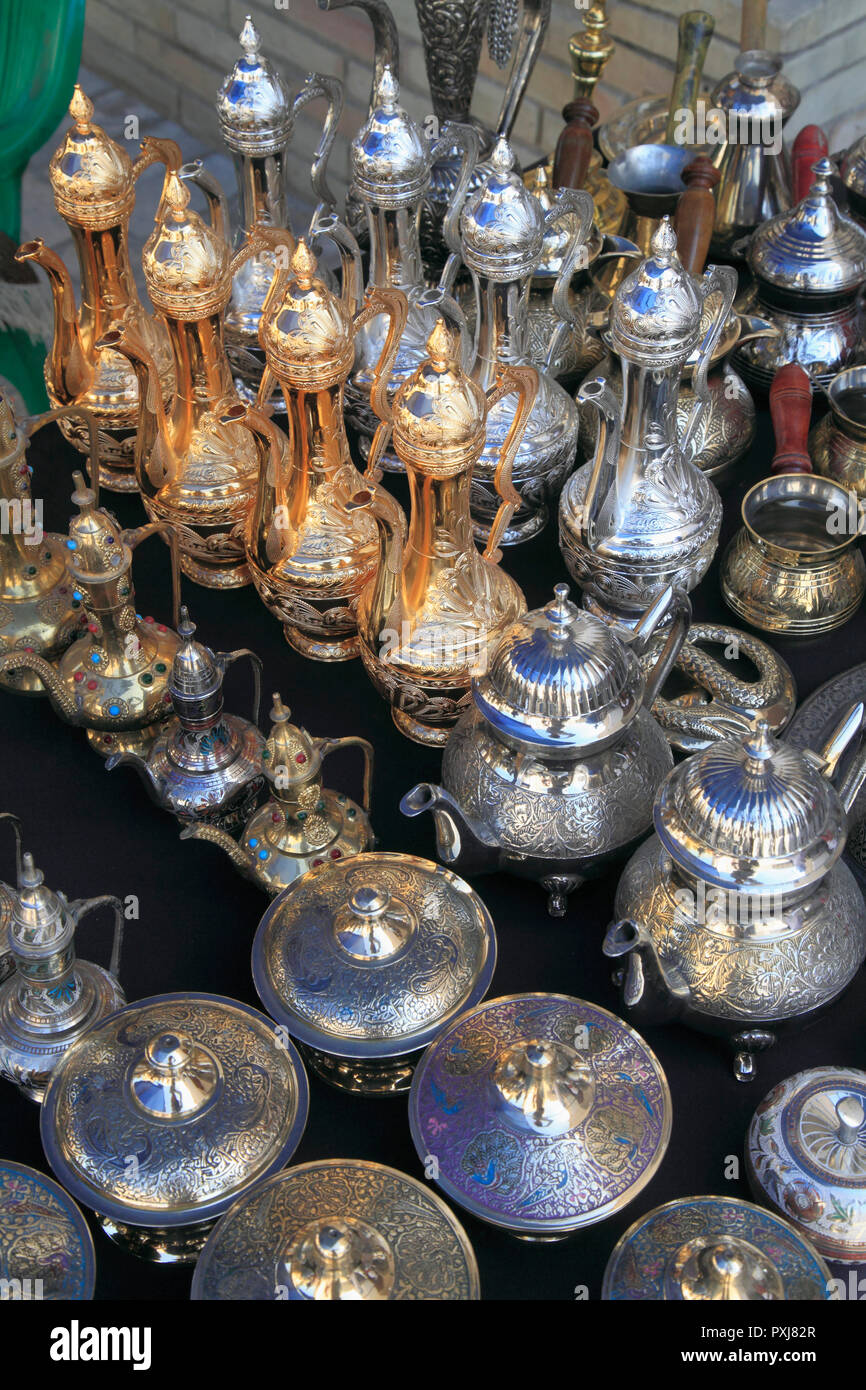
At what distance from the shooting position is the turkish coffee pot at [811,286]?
1.74m

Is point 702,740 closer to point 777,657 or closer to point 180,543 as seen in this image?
point 777,657

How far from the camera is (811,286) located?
1.74m

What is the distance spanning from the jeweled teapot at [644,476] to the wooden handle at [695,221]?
0.23 meters

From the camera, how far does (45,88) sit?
2.35 meters

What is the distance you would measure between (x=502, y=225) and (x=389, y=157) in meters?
0.20

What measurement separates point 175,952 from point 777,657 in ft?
2.39

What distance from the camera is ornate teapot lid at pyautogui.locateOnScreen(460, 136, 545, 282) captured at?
1.47m

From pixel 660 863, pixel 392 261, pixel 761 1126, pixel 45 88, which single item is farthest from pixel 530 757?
pixel 45 88

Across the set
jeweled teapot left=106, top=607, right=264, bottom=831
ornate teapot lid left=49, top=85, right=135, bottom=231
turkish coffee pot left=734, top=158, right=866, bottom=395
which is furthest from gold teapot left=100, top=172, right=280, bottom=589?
turkish coffee pot left=734, top=158, right=866, bottom=395

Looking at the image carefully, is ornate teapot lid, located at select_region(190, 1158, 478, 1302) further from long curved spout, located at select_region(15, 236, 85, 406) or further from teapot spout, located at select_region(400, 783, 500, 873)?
long curved spout, located at select_region(15, 236, 85, 406)

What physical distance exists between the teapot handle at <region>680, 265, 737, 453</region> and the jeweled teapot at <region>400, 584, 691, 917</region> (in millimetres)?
300

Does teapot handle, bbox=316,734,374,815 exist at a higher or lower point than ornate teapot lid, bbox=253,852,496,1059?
higher

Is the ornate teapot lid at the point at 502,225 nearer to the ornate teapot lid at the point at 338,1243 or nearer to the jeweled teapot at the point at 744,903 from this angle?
the jeweled teapot at the point at 744,903

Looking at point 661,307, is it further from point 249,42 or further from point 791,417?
point 249,42
